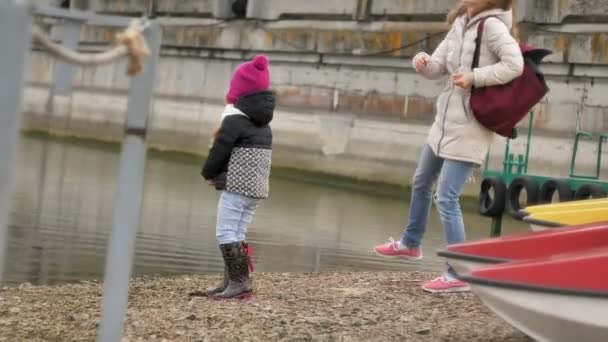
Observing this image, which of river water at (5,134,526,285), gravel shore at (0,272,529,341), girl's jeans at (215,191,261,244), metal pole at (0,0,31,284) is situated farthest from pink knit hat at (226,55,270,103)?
metal pole at (0,0,31,284)

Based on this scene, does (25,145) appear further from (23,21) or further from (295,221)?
(23,21)

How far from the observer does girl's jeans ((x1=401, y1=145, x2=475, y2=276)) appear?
623cm

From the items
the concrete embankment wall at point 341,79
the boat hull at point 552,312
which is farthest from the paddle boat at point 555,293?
the concrete embankment wall at point 341,79

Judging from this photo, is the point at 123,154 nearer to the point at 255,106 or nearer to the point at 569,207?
the point at 255,106

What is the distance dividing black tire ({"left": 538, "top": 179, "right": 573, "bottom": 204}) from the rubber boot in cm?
469

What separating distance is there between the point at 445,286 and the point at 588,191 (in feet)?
12.8

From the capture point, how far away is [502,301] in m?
4.63

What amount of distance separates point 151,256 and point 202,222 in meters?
2.60

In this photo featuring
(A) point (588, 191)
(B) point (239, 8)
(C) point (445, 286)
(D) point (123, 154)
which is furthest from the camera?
(B) point (239, 8)

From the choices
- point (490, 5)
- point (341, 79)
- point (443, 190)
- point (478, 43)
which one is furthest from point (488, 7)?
point (341, 79)

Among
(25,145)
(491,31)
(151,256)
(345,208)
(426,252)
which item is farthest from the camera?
(25,145)

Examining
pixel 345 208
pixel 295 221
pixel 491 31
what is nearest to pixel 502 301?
pixel 491 31

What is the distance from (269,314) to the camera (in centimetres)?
575

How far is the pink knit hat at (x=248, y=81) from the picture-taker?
6055 mm
